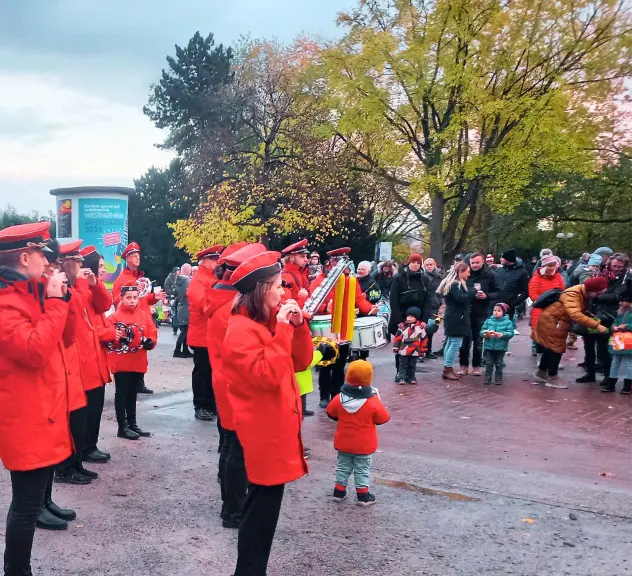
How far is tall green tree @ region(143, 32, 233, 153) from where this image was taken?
117 ft

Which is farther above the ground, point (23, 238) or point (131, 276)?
point (23, 238)

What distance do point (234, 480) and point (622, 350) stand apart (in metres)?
7.04

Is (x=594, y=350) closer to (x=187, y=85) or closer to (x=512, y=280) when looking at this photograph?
(x=512, y=280)

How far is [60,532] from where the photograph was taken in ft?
15.3

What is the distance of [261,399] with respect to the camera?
11.3 feet

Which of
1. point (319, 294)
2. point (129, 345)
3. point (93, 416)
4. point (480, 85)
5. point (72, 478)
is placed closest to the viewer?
point (319, 294)

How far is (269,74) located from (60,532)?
26739 mm

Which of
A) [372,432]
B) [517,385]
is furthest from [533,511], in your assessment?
[517,385]

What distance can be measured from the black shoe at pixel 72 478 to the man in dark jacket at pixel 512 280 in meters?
7.62

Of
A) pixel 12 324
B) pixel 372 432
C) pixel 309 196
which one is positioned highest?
pixel 309 196

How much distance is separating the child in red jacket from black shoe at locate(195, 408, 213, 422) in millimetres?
1127

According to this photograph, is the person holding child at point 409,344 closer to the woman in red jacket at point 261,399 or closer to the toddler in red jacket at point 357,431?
the toddler in red jacket at point 357,431

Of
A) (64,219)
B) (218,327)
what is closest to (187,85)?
(64,219)

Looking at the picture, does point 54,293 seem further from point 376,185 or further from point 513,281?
point 376,185
